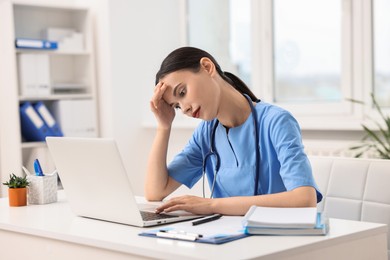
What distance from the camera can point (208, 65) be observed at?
80.7 inches

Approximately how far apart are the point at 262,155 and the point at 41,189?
31.3 inches

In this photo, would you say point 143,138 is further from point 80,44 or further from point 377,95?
point 377,95

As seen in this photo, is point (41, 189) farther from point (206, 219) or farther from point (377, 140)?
point (377, 140)

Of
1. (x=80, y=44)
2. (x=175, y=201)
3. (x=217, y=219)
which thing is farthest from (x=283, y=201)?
(x=80, y=44)

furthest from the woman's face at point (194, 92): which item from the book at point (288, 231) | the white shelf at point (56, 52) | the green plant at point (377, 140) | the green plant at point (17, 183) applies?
the white shelf at point (56, 52)

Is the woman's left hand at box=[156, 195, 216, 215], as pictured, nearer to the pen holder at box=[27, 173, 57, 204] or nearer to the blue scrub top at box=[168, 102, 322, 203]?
the blue scrub top at box=[168, 102, 322, 203]

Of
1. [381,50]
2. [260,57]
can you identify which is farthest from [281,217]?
[260,57]

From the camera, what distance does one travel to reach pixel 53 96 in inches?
175

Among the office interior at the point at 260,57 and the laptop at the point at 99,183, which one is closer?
the laptop at the point at 99,183

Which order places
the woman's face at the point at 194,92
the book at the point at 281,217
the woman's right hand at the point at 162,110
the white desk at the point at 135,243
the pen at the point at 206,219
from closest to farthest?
the white desk at the point at 135,243 < the book at the point at 281,217 < the pen at the point at 206,219 < the woman's face at the point at 194,92 < the woman's right hand at the point at 162,110

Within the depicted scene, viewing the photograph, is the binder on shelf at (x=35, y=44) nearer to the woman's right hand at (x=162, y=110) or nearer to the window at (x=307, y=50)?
the window at (x=307, y=50)

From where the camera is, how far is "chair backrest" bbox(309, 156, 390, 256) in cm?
208

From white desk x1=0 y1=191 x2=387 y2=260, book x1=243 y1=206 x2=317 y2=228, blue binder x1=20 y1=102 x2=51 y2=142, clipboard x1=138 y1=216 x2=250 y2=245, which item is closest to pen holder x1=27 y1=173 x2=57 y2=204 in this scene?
white desk x1=0 y1=191 x2=387 y2=260

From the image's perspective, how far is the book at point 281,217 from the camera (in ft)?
5.17
